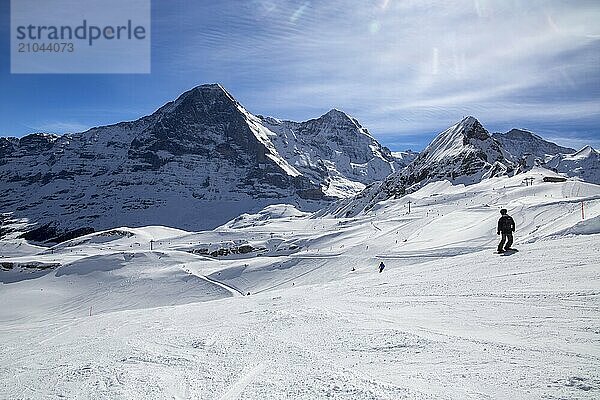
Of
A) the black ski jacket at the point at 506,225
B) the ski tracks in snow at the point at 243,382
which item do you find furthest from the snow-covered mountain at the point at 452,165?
the ski tracks in snow at the point at 243,382

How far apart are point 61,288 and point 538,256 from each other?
39284 mm

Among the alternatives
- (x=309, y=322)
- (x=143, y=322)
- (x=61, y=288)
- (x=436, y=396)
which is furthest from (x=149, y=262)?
(x=436, y=396)

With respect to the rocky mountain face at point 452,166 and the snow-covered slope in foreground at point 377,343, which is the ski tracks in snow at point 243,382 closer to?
the snow-covered slope in foreground at point 377,343

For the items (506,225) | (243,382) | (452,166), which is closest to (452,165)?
(452,166)

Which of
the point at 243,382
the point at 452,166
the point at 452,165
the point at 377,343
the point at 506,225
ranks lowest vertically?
the point at 243,382

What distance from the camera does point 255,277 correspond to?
119ft

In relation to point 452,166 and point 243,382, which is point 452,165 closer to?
point 452,166

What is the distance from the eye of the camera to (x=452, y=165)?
103 metres

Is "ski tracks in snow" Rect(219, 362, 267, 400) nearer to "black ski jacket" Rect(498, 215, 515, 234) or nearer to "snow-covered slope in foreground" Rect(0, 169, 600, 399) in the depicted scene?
"snow-covered slope in foreground" Rect(0, 169, 600, 399)

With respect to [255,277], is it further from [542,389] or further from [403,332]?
[542,389]

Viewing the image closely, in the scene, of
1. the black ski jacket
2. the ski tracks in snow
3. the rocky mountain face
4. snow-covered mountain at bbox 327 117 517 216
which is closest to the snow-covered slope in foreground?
the ski tracks in snow

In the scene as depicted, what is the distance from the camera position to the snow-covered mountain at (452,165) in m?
96.8

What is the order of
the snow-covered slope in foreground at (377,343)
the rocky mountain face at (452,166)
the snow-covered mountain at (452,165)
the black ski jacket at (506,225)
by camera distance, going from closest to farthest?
the snow-covered slope in foreground at (377,343), the black ski jacket at (506,225), the rocky mountain face at (452,166), the snow-covered mountain at (452,165)

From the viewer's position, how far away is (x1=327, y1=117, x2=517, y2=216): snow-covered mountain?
3812 inches
